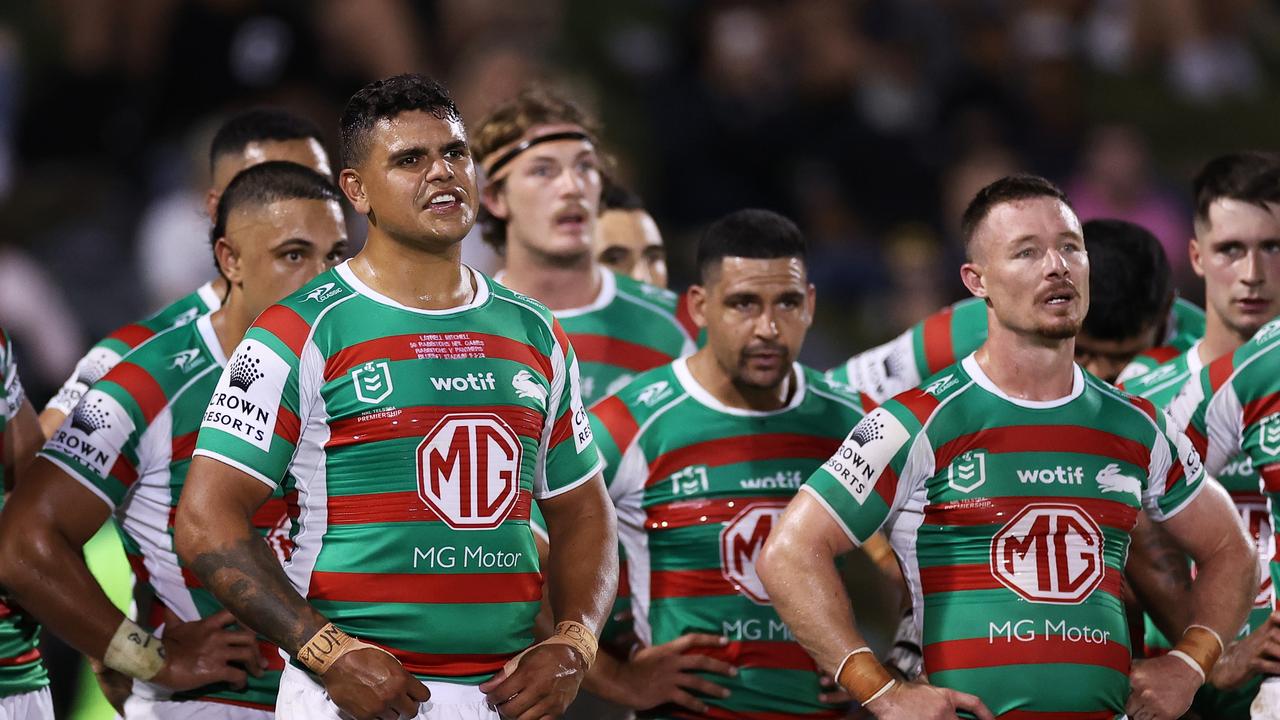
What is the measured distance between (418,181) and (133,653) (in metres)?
1.77

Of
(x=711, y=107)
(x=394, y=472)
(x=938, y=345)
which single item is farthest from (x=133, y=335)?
(x=711, y=107)

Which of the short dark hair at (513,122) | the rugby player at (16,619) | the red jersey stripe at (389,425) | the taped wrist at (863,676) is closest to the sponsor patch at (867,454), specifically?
the taped wrist at (863,676)

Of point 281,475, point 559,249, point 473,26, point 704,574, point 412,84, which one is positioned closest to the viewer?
point 281,475

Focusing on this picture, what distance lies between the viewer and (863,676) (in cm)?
439

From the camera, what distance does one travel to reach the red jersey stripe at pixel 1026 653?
14.7 feet

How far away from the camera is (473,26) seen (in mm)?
11953

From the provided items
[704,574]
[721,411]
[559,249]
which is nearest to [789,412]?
[721,411]

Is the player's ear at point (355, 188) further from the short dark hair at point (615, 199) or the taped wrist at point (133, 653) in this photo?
the short dark hair at point (615, 199)

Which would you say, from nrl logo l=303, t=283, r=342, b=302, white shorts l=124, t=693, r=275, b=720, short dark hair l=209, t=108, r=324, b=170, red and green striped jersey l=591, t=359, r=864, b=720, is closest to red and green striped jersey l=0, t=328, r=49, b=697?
white shorts l=124, t=693, r=275, b=720

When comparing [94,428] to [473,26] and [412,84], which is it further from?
[473,26]

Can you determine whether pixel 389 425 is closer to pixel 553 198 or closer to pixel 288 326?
pixel 288 326

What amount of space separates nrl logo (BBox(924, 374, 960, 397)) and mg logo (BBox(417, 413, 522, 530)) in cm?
131

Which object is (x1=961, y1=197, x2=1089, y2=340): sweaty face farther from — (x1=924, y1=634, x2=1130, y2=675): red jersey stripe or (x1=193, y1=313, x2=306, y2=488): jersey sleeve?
(x1=193, y1=313, x2=306, y2=488): jersey sleeve

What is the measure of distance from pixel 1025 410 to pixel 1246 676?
4.05 ft
